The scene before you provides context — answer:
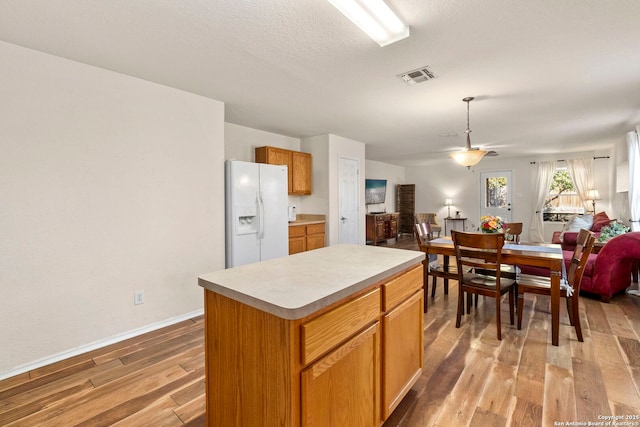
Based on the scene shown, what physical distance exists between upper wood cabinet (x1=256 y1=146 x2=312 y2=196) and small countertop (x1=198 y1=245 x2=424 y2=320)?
2.84 meters

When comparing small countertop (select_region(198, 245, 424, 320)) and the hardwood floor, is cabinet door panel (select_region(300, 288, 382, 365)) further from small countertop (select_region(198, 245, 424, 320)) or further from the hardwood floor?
the hardwood floor

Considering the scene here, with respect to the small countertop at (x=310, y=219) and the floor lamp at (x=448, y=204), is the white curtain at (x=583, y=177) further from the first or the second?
the small countertop at (x=310, y=219)

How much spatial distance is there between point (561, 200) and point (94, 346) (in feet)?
30.8

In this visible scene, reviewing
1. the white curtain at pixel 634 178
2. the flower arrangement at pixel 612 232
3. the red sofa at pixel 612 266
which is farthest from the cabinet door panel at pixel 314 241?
the white curtain at pixel 634 178

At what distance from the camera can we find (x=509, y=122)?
171 inches

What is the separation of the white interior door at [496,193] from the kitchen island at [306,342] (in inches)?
310

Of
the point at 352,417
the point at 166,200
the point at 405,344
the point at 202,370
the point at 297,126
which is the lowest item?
the point at 202,370

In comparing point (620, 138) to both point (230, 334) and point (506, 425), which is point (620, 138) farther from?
point (230, 334)

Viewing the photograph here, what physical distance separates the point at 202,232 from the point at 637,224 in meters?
6.04

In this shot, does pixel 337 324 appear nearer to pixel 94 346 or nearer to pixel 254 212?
pixel 94 346

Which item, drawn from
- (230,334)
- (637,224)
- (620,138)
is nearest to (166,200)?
(230,334)

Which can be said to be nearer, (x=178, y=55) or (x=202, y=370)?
(x=202, y=370)

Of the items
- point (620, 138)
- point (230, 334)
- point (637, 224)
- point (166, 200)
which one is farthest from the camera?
point (620, 138)

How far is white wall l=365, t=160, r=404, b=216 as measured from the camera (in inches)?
330
